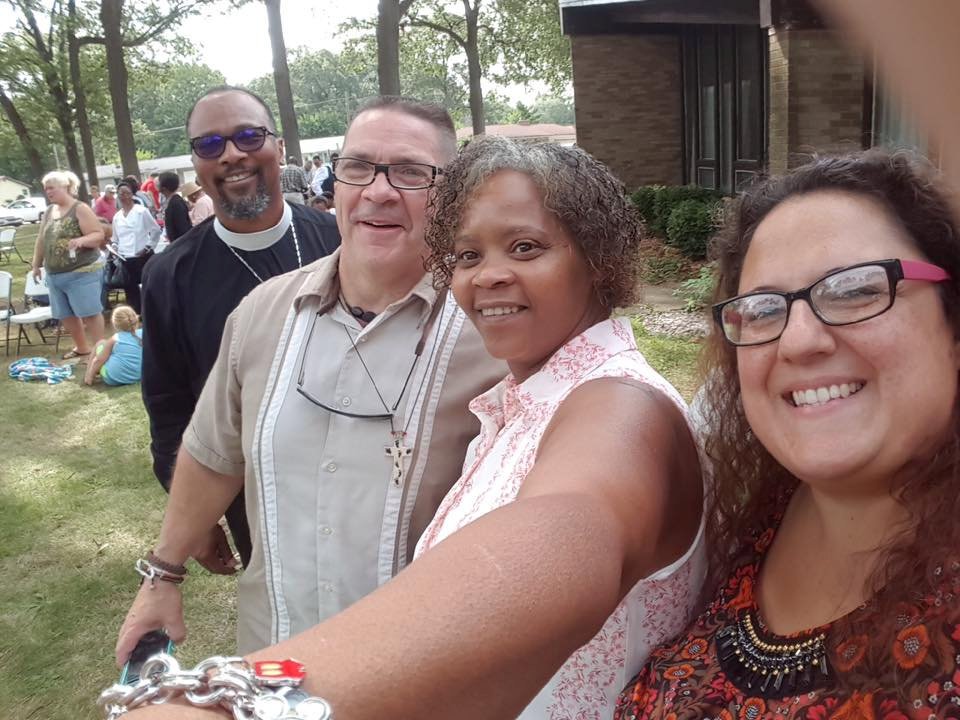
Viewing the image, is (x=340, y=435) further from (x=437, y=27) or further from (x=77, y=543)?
(x=437, y=27)

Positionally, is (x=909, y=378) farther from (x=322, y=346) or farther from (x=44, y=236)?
(x=44, y=236)

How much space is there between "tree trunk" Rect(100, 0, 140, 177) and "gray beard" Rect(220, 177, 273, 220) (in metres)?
18.2

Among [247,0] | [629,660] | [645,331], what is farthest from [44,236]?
[247,0]

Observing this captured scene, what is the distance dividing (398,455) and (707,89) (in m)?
13.4

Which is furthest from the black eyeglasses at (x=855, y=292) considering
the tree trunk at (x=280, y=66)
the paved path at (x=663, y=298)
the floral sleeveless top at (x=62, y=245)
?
the tree trunk at (x=280, y=66)

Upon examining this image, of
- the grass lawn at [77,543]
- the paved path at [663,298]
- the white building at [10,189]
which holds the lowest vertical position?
the grass lawn at [77,543]

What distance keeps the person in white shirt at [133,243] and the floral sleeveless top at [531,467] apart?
9.90 metres

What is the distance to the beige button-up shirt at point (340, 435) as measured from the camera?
1875 mm

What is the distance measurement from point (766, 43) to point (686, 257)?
308 centimetres

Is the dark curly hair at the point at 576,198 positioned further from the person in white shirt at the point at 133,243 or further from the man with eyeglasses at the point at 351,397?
the person in white shirt at the point at 133,243

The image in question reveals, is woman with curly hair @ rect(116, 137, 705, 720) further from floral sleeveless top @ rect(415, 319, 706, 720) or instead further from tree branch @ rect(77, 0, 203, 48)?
tree branch @ rect(77, 0, 203, 48)

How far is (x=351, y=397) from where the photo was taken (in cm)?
193

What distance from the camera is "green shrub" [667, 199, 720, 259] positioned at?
35.9 ft

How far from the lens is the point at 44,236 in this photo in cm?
862
